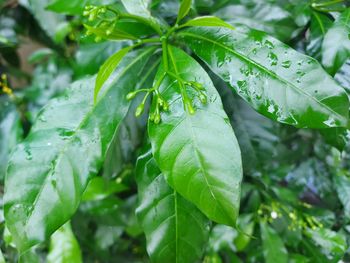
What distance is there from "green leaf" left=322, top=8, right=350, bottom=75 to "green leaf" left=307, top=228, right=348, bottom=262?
43 centimetres

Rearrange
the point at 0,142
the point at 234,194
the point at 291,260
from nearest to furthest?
the point at 234,194 → the point at 291,260 → the point at 0,142

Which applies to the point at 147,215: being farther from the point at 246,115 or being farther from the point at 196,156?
the point at 246,115

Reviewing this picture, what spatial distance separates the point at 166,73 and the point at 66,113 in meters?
0.19

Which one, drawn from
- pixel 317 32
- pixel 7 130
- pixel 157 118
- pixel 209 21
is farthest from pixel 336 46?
pixel 7 130

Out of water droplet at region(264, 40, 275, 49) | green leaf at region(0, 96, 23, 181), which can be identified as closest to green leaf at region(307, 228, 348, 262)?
water droplet at region(264, 40, 275, 49)

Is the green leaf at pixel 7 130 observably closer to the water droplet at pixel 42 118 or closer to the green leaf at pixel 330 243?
the water droplet at pixel 42 118

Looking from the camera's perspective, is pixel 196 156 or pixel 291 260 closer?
pixel 196 156

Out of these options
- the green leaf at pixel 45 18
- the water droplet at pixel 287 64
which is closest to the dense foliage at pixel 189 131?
the water droplet at pixel 287 64

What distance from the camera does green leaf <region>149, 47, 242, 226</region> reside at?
50 cm

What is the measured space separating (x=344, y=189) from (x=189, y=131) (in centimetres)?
59

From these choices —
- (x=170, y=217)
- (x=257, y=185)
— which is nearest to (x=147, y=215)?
(x=170, y=217)

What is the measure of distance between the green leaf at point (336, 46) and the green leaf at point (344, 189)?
420 mm

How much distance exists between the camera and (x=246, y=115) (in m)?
0.80

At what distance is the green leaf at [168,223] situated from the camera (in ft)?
1.96
